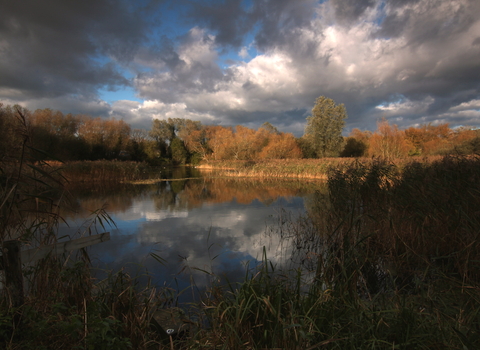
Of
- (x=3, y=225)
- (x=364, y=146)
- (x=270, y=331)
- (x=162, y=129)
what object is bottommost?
(x=270, y=331)

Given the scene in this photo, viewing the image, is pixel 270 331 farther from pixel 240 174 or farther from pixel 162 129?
pixel 162 129

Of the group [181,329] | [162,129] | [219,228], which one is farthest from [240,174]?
[162,129]

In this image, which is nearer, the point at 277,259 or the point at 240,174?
the point at 277,259

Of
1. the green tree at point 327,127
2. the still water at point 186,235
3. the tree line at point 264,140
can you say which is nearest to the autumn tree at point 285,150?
the tree line at point 264,140

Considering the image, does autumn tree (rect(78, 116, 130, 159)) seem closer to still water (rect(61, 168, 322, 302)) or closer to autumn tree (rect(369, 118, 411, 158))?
still water (rect(61, 168, 322, 302))

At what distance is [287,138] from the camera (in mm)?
36406

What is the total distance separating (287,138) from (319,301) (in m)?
35.2

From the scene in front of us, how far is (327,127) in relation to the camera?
3209cm

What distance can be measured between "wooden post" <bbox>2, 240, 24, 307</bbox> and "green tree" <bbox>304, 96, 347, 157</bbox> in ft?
105

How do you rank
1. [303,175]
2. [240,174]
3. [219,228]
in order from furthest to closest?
1. [240,174]
2. [303,175]
3. [219,228]

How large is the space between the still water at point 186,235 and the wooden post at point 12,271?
3.18ft

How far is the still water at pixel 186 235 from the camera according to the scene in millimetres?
4535

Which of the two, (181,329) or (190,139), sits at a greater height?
(190,139)

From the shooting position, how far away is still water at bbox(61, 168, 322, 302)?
179 inches
